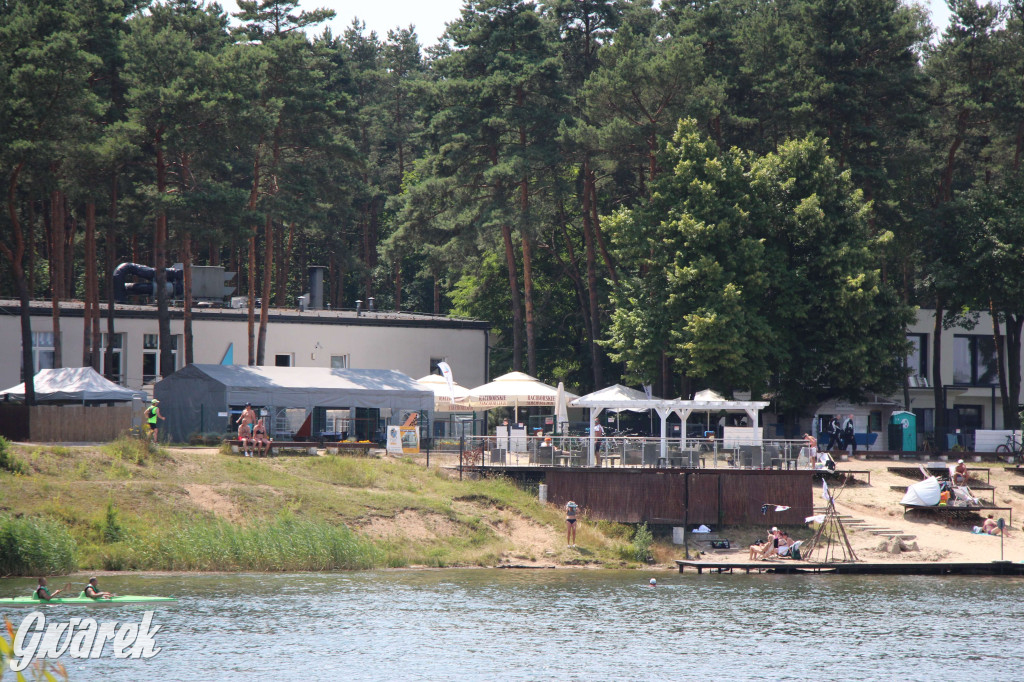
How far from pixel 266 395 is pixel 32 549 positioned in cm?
1551

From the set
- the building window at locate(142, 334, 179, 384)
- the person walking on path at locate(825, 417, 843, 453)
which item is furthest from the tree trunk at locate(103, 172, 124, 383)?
the person walking on path at locate(825, 417, 843, 453)

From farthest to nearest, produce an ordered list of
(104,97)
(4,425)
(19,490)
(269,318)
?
1. (269,318)
2. (104,97)
3. (4,425)
4. (19,490)

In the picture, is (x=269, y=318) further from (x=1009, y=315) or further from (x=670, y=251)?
(x=1009, y=315)

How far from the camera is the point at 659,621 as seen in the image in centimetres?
3050

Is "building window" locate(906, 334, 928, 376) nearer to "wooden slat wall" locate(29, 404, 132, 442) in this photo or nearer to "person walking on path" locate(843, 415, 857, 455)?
"person walking on path" locate(843, 415, 857, 455)

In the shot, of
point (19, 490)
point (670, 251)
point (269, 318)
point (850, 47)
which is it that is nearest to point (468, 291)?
point (269, 318)

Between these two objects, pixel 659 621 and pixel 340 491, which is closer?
pixel 659 621

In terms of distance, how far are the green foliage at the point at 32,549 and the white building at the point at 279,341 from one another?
70.1 feet

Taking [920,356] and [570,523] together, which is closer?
[570,523]

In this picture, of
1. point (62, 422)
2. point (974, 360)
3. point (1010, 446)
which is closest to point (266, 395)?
point (62, 422)

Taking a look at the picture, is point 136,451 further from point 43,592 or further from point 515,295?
point 515,295

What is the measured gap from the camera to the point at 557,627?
29609mm

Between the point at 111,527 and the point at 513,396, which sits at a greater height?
the point at 513,396

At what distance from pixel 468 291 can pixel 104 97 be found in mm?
23042
